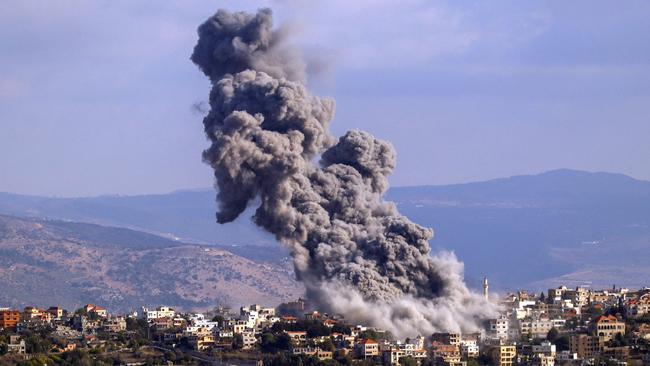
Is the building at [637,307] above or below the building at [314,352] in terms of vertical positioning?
above

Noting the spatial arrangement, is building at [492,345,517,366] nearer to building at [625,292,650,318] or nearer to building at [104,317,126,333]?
building at [625,292,650,318]

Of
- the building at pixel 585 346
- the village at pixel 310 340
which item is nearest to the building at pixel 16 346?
the village at pixel 310 340

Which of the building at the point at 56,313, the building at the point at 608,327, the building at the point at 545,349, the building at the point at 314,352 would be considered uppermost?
the building at the point at 56,313

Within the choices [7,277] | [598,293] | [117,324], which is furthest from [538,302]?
[7,277]

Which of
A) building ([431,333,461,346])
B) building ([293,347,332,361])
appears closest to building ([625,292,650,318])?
building ([431,333,461,346])

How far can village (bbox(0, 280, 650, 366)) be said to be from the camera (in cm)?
7738

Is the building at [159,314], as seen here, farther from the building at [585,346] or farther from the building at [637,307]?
the building at [585,346]

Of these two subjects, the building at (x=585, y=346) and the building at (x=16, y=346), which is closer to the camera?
the building at (x=16, y=346)

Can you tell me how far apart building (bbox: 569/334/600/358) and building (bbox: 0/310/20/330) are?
24316mm

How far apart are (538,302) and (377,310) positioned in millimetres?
15487

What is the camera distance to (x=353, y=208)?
3509 inches

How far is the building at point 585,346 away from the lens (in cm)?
8019

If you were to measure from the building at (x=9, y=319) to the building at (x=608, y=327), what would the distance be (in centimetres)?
2510

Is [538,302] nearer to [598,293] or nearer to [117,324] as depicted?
[598,293]
